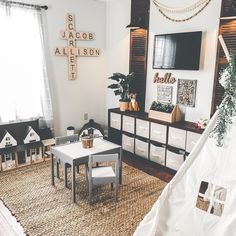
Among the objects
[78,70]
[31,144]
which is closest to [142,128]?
[78,70]

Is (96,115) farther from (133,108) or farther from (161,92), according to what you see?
(161,92)

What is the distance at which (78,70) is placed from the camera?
16.5 feet

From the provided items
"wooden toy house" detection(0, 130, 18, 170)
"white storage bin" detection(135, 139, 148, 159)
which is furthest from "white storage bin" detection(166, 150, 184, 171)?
"wooden toy house" detection(0, 130, 18, 170)

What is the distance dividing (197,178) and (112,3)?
3992mm

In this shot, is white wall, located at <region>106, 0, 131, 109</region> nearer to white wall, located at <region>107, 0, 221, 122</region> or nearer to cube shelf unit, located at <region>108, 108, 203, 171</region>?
white wall, located at <region>107, 0, 221, 122</region>

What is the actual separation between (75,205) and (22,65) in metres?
2.44

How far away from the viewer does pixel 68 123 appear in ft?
16.6

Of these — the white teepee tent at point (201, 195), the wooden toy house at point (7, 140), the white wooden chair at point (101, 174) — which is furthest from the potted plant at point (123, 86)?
the white teepee tent at point (201, 195)

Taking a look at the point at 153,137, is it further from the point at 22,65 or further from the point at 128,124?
the point at 22,65

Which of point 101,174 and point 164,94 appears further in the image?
point 164,94

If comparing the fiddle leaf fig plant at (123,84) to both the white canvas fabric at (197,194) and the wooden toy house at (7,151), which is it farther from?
the white canvas fabric at (197,194)

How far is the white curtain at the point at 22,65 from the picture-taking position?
4078mm

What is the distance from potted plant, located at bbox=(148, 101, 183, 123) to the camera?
157 inches

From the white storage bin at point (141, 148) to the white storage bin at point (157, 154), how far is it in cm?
13
